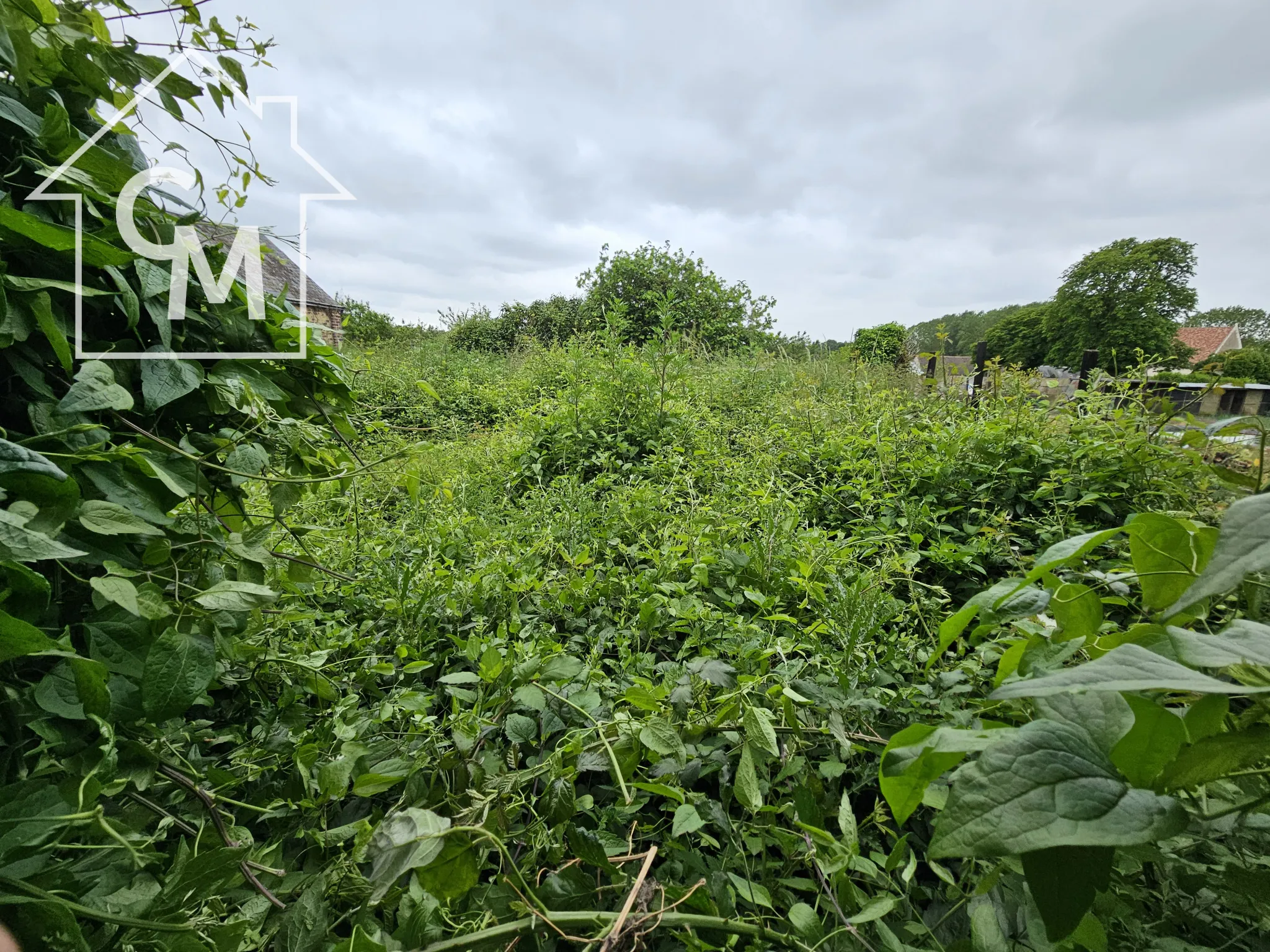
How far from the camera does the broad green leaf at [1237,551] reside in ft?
1.17

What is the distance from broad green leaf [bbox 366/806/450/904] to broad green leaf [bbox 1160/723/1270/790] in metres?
0.70

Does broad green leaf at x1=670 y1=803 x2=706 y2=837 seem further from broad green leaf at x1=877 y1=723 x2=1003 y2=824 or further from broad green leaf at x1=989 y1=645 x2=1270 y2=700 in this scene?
broad green leaf at x1=989 y1=645 x2=1270 y2=700

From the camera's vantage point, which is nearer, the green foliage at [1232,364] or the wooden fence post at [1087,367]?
the green foliage at [1232,364]

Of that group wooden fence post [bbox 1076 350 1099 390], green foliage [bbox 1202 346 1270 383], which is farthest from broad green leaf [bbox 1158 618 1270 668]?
wooden fence post [bbox 1076 350 1099 390]

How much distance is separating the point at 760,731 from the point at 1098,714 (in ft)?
1.49

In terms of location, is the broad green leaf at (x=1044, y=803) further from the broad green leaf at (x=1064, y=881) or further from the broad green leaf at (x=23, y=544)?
the broad green leaf at (x=23, y=544)

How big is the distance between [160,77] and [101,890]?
1.18 metres

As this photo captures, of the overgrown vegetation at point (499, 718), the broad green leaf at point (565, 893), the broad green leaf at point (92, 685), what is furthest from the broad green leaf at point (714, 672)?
the broad green leaf at point (92, 685)

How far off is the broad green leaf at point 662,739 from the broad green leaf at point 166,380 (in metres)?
0.88

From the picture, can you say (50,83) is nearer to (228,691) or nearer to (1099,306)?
(228,691)

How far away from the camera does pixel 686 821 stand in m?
0.77

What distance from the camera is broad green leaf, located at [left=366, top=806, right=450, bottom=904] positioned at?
61 centimetres

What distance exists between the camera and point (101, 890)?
0.62 meters

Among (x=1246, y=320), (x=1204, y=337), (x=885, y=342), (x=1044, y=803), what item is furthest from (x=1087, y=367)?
(x=1246, y=320)
